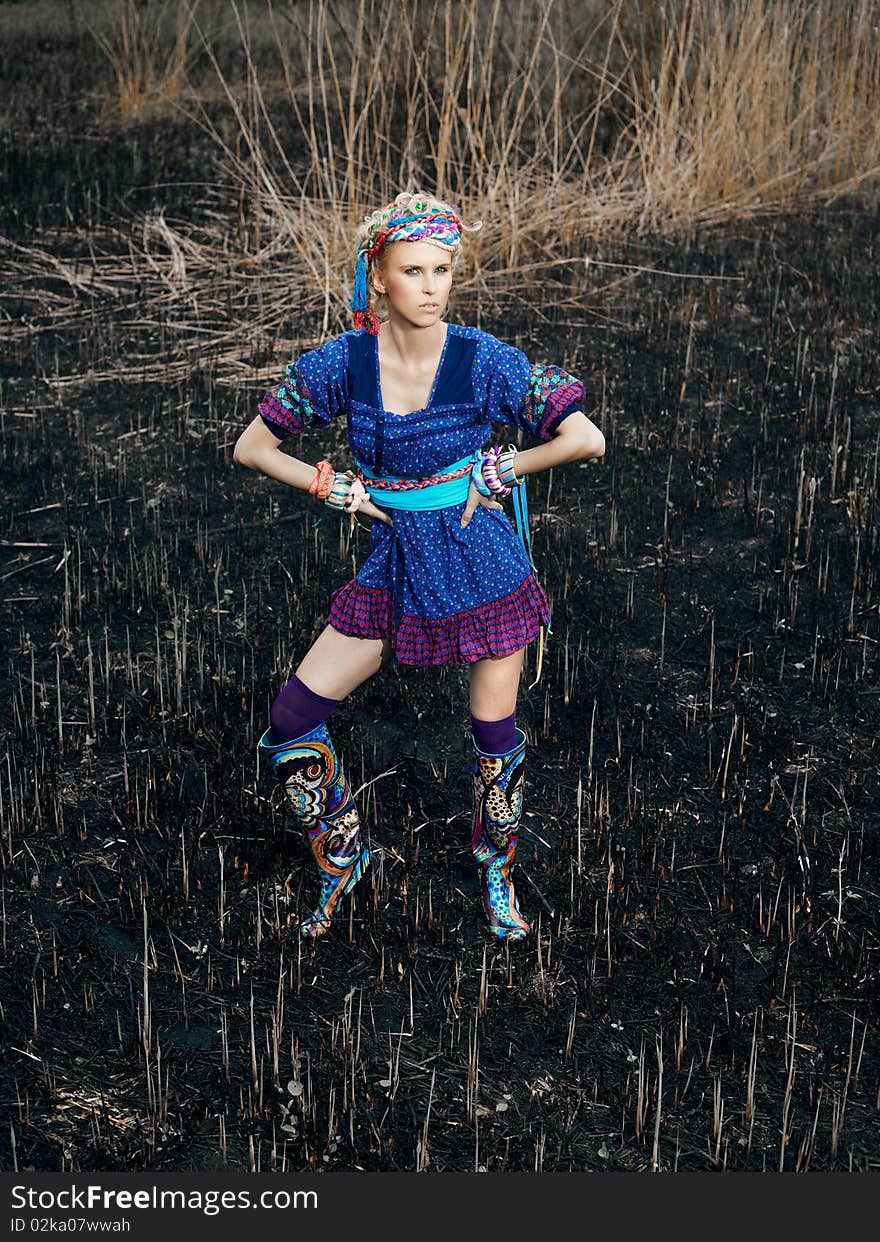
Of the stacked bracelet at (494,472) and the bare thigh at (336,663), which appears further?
the bare thigh at (336,663)

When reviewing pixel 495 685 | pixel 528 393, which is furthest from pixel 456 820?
pixel 528 393

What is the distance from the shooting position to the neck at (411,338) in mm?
3467

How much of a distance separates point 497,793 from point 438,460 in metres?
0.85

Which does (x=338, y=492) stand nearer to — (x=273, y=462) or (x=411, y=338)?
(x=273, y=462)

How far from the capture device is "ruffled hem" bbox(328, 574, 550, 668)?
360 cm

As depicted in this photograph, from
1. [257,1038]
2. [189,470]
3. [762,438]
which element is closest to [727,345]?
[762,438]

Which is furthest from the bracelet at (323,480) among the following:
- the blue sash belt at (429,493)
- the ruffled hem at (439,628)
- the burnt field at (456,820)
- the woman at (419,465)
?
the burnt field at (456,820)

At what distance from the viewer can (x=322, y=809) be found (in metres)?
3.85

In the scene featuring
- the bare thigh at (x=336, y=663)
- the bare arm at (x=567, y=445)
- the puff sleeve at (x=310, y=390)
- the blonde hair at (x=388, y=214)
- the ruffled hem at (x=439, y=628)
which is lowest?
the bare thigh at (x=336, y=663)

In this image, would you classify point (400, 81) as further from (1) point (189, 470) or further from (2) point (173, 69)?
(1) point (189, 470)

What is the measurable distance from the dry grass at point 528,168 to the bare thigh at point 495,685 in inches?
173

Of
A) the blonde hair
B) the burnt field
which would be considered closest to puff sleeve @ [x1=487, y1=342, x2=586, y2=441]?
the blonde hair

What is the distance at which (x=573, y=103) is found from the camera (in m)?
11.3

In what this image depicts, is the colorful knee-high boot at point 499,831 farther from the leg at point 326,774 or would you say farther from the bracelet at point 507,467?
the bracelet at point 507,467
